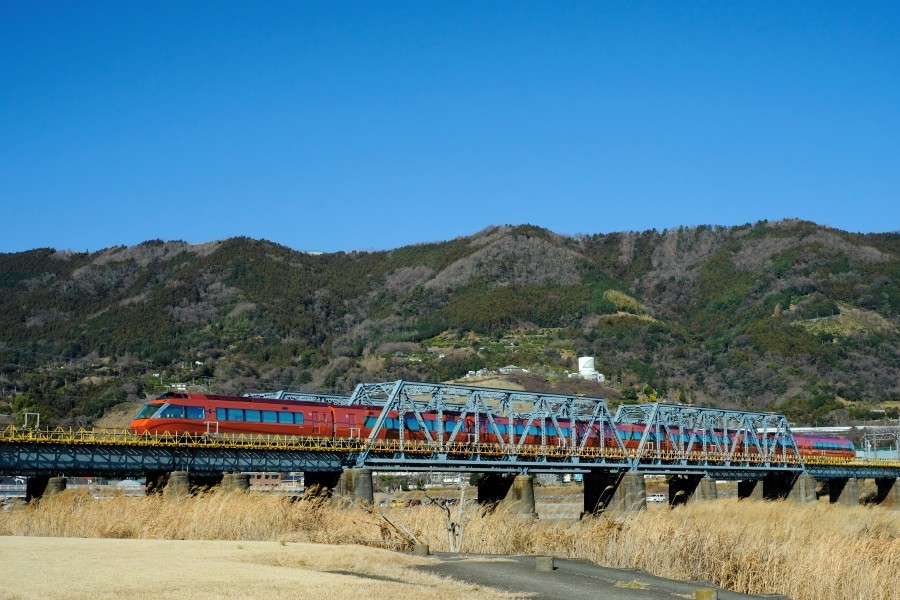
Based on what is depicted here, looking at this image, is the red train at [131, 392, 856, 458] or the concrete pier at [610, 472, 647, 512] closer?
the red train at [131, 392, 856, 458]

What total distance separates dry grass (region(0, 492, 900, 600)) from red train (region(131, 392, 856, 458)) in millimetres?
20166

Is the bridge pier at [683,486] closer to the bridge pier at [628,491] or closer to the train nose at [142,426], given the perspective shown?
the bridge pier at [628,491]

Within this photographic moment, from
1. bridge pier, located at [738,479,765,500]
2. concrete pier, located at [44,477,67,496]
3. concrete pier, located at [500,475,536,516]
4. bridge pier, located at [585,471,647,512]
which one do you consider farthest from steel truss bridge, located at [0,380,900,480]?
bridge pier, located at [738,479,765,500]

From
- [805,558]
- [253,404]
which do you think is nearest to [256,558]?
[805,558]

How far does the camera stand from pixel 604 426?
280ft

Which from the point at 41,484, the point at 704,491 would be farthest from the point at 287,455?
the point at 704,491

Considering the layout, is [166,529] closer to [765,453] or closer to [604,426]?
[604,426]

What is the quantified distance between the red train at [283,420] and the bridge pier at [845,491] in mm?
42564

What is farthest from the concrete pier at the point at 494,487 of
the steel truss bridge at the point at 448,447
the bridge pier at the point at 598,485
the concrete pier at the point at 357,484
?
the concrete pier at the point at 357,484

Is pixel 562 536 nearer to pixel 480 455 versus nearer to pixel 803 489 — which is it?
pixel 480 455

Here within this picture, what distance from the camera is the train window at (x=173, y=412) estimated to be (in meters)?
60.0

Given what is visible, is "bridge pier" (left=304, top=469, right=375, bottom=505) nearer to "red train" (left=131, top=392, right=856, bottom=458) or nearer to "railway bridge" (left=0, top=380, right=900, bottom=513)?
"railway bridge" (left=0, top=380, right=900, bottom=513)

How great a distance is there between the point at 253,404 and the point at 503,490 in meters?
20.8

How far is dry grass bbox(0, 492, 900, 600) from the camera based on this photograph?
26703mm
